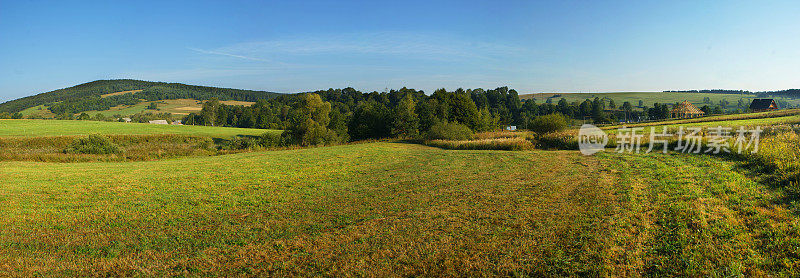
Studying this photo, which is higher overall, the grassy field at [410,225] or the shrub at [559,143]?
the shrub at [559,143]

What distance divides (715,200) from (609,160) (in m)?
9.08

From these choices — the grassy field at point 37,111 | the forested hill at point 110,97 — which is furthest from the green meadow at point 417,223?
the forested hill at point 110,97

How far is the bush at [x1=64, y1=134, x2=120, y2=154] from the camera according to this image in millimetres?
29844

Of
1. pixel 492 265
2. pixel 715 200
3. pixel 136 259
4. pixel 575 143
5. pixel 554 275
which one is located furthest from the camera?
pixel 575 143

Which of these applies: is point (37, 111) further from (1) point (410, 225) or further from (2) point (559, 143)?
(1) point (410, 225)

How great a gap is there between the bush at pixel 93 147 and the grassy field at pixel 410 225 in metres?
18.5

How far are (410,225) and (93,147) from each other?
3572cm

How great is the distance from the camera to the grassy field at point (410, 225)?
5891 millimetres

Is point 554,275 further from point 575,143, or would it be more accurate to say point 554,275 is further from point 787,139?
point 575,143

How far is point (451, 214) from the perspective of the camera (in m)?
8.84

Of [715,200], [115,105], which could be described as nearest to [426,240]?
[715,200]

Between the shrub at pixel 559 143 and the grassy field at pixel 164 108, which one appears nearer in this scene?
the shrub at pixel 559 143

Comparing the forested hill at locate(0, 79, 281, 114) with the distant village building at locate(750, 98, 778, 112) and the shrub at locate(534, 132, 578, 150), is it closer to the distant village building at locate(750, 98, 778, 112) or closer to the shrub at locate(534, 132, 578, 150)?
the shrub at locate(534, 132, 578, 150)

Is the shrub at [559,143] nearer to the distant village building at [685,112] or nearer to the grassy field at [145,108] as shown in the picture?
the distant village building at [685,112]
